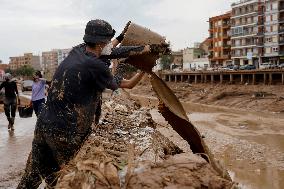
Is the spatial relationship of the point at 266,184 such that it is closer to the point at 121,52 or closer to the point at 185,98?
the point at 121,52

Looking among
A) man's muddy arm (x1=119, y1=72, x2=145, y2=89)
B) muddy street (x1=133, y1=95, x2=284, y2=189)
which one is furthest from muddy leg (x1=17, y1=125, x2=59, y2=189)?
muddy street (x1=133, y1=95, x2=284, y2=189)

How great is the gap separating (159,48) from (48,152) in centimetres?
131

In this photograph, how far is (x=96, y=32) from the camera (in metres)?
3.62

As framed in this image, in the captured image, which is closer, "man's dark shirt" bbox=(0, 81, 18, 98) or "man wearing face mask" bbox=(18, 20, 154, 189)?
"man wearing face mask" bbox=(18, 20, 154, 189)

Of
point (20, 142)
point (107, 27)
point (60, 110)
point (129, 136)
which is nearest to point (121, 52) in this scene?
point (107, 27)

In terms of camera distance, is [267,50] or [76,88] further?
[267,50]

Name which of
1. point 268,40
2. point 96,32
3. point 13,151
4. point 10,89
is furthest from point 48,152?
point 268,40

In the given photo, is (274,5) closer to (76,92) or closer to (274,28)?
(274,28)

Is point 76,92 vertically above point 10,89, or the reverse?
point 76,92

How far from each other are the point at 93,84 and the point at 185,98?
4409cm

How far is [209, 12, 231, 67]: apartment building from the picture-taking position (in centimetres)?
9306

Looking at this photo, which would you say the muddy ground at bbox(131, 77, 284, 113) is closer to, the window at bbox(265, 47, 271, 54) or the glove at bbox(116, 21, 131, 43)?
the glove at bbox(116, 21, 131, 43)

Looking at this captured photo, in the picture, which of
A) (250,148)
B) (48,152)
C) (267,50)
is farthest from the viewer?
(267,50)

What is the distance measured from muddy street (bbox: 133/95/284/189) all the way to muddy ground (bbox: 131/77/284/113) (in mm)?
8408
